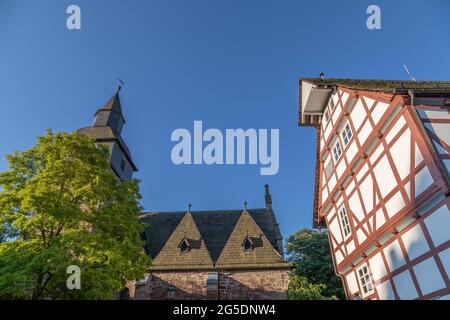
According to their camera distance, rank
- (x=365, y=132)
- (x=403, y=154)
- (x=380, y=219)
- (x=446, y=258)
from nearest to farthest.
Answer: (x=446, y=258), (x=403, y=154), (x=380, y=219), (x=365, y=132)

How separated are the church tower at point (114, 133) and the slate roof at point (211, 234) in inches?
219

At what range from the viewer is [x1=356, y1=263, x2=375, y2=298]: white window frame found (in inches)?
444

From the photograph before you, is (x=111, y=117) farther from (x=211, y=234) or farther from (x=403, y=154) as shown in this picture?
(x=403, y=154)

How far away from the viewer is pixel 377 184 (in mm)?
10609

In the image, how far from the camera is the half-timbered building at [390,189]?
8.09 m

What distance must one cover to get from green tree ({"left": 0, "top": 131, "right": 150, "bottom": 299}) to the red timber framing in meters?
9.49

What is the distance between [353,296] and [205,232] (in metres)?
14.8

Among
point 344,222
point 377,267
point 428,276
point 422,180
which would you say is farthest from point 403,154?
point 344,222

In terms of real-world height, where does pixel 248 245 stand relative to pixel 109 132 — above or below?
below

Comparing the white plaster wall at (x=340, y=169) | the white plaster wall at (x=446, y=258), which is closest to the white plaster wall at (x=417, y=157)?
the white plaster wall at (x=446, y=258)

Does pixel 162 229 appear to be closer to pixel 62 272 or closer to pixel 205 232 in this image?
pixel 205 232

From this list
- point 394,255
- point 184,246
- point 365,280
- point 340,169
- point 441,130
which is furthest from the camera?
point 184,246

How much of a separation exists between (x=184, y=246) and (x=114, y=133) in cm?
1254

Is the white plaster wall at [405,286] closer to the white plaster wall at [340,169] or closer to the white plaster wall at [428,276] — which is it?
the white plaster wall at [428,276]
